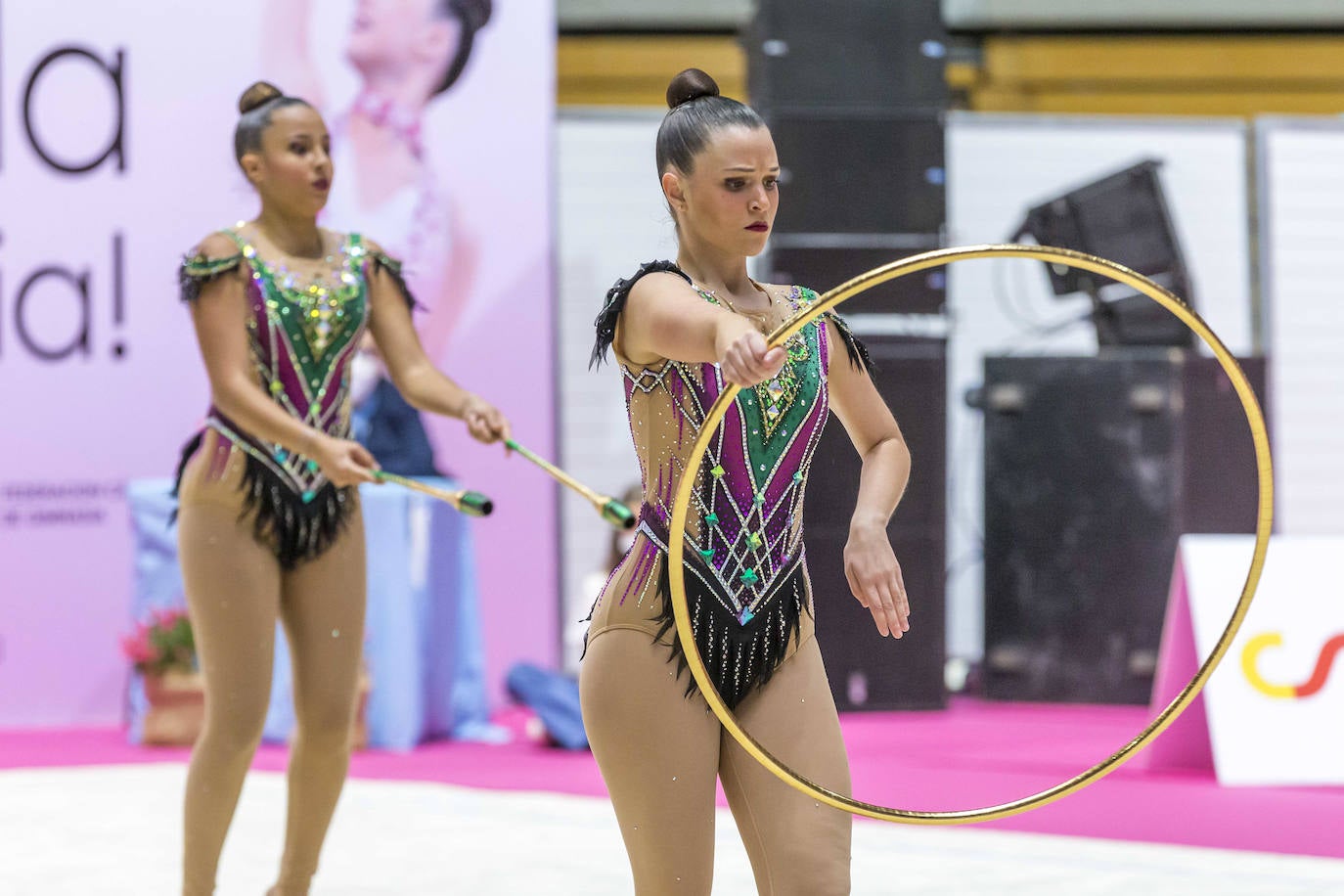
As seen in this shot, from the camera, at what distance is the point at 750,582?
2.21 meters

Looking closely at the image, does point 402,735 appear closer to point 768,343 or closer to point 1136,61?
point 768,343

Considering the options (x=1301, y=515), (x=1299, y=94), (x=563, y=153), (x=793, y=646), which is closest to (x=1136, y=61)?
(x=1299, y=94)

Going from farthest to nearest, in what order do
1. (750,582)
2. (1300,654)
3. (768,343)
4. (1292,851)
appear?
(1300,654), (1292,851), (750,582), (768,343)

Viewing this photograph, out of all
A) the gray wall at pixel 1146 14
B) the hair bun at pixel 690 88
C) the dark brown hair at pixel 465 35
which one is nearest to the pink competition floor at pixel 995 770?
the hair bun at pixel 690 88

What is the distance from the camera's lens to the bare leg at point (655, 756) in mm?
2158

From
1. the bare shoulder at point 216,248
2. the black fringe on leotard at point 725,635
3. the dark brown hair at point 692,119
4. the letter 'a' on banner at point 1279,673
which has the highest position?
the dark brown hair at point 692,119

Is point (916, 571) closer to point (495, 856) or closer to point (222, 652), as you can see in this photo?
point (495, 856)

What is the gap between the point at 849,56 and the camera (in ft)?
21.6

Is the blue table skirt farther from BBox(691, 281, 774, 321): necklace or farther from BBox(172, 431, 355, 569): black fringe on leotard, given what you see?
BBox(691, 281, 774, 321): necklace

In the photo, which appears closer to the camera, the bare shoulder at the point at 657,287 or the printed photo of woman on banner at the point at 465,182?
the bare shoulder at the point at 657,287

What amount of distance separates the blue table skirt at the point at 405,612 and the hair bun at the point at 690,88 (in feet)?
12.9

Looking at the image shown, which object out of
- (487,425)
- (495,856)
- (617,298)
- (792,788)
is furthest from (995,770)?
(617,298)

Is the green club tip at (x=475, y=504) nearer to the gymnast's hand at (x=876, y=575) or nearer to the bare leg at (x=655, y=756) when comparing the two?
the bare leg at (x=655, y=756)

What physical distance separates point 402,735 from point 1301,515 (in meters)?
4.44
